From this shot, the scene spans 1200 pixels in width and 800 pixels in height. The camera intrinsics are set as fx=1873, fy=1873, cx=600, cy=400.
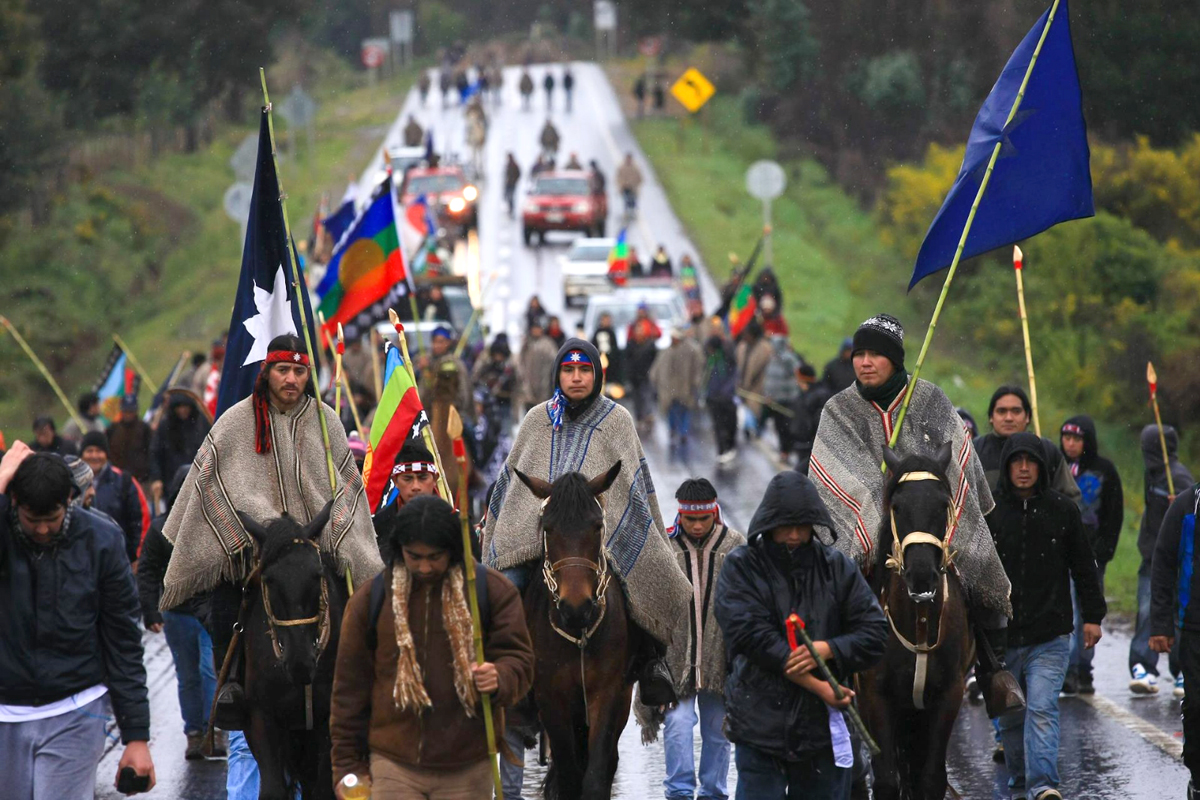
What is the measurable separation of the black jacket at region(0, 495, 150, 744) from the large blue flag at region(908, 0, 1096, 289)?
4948 mm

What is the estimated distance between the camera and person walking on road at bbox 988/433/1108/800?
1020cm

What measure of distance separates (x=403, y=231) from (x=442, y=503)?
30103 millimetres

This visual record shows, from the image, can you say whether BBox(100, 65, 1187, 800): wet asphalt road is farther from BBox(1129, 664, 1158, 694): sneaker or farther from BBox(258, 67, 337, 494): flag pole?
BBox(258, 67, 337, 494): flag pole

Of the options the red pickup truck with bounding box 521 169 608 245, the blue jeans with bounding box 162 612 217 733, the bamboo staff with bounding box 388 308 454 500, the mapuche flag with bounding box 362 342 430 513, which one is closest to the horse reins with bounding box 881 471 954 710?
the bamboo staff with bounding box 388 308 454 500

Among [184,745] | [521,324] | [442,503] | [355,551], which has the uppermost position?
→ [442,503]

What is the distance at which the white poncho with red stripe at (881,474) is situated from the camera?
9031 millimetres

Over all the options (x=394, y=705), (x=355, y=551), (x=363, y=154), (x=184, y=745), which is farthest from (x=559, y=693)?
(x=363, y=154)

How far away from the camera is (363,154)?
68.0 meters

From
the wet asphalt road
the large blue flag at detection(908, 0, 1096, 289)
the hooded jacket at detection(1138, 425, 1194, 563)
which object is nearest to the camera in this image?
the large blue flag at detection(908, 0, 1096, 289)

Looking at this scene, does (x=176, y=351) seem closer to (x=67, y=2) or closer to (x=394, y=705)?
(x=67, y=2)

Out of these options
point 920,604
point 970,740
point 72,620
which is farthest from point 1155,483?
point 72,620

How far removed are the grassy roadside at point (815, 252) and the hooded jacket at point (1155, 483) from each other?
163 inches

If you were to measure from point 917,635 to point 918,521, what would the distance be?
59 centimetres

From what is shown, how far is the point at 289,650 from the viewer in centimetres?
845
